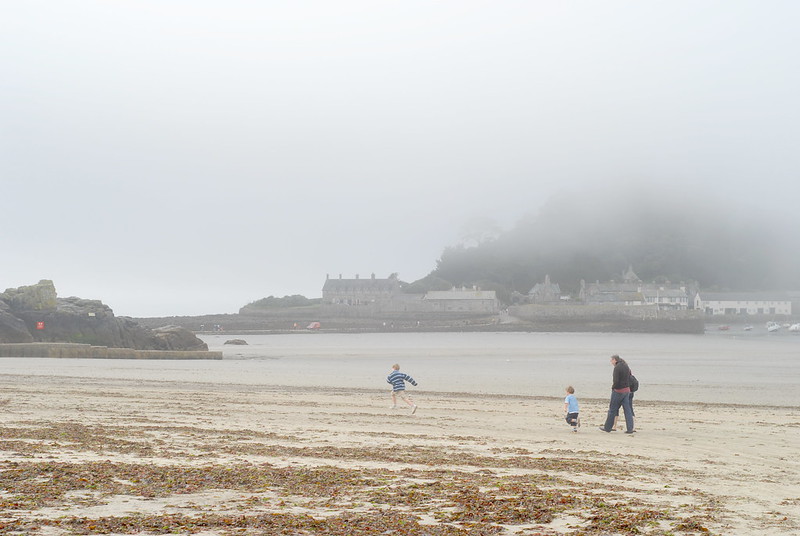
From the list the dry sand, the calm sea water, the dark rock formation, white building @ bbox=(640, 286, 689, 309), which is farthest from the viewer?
white building @ bbox=(640, 286, 689, 309)

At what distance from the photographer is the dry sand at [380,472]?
626 cm

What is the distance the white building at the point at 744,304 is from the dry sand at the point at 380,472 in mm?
119190

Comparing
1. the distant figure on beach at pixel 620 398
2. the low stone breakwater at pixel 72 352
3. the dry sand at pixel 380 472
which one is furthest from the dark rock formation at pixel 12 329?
the distant figure on beach at pixel 620 398

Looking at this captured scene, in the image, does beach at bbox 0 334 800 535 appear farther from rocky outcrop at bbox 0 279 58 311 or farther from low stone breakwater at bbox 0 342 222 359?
rocky outcrop at bbox 0 279 58 311

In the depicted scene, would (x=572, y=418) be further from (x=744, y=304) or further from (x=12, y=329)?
(x=744, y=304)

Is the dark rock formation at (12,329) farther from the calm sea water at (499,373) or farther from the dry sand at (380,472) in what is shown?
the dry sand at (380,472)

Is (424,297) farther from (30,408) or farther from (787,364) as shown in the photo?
(30,408)

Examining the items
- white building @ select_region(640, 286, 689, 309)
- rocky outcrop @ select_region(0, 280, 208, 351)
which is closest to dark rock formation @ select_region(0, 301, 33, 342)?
rocky outcrop @ select_region(0, 280, 208, 351)

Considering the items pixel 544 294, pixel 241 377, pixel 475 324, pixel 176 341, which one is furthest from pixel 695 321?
pixel 241 377

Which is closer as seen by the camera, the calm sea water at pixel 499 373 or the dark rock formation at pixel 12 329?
the calm sea water at pixel 499 373

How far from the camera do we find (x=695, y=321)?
89.2 meters

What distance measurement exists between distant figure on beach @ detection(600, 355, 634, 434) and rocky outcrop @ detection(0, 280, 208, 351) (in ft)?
106

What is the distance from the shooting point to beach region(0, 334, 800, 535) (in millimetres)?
6316

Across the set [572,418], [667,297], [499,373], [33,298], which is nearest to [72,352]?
[33,298]
